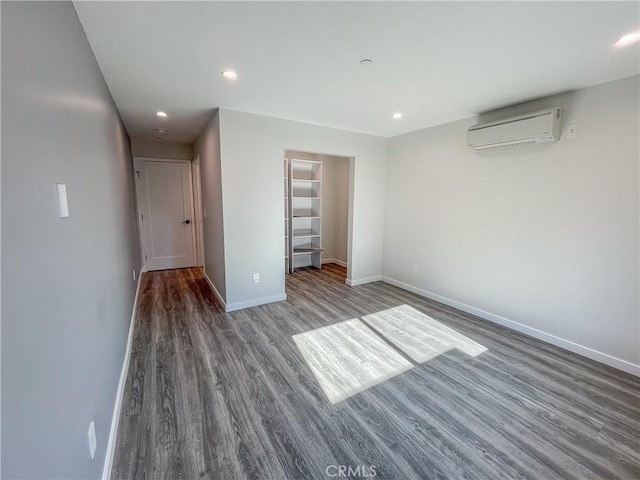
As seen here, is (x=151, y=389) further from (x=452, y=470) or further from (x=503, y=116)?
(x=503, y=116)

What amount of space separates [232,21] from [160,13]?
38 cm

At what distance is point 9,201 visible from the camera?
69 centimetres

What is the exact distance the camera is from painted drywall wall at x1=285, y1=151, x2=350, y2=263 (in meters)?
5.75

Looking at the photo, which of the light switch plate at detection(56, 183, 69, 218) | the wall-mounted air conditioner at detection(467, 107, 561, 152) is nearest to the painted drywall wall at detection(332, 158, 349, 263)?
the wall-mounted air conditioner at detection(467, 107, 561, 152)

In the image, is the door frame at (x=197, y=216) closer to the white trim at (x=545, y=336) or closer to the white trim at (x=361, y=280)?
the white trim at (x=361, y=280)

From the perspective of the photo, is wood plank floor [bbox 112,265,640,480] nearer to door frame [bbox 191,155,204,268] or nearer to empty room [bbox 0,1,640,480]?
empty room [bbox 0,1,640,480]

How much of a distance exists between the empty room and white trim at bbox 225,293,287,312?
0.09 feet

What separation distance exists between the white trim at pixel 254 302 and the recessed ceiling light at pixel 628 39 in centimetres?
376

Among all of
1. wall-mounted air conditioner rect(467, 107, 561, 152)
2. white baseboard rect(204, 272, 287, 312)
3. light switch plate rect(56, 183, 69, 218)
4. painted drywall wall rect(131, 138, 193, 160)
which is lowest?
white baseboard rect(204, 272, 287, 312)

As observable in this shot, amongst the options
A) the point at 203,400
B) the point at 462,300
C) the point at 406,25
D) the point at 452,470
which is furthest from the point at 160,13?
the point at 462,300

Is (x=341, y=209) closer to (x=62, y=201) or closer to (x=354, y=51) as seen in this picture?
(x=354, y=51)

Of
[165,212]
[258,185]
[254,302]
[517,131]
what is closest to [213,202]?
[258,185]

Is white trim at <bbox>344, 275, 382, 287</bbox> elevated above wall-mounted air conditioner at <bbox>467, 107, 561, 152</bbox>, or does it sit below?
below

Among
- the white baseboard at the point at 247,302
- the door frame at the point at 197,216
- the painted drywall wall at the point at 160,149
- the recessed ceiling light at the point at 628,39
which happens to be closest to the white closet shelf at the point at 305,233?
the door frame at the point at 197,216
